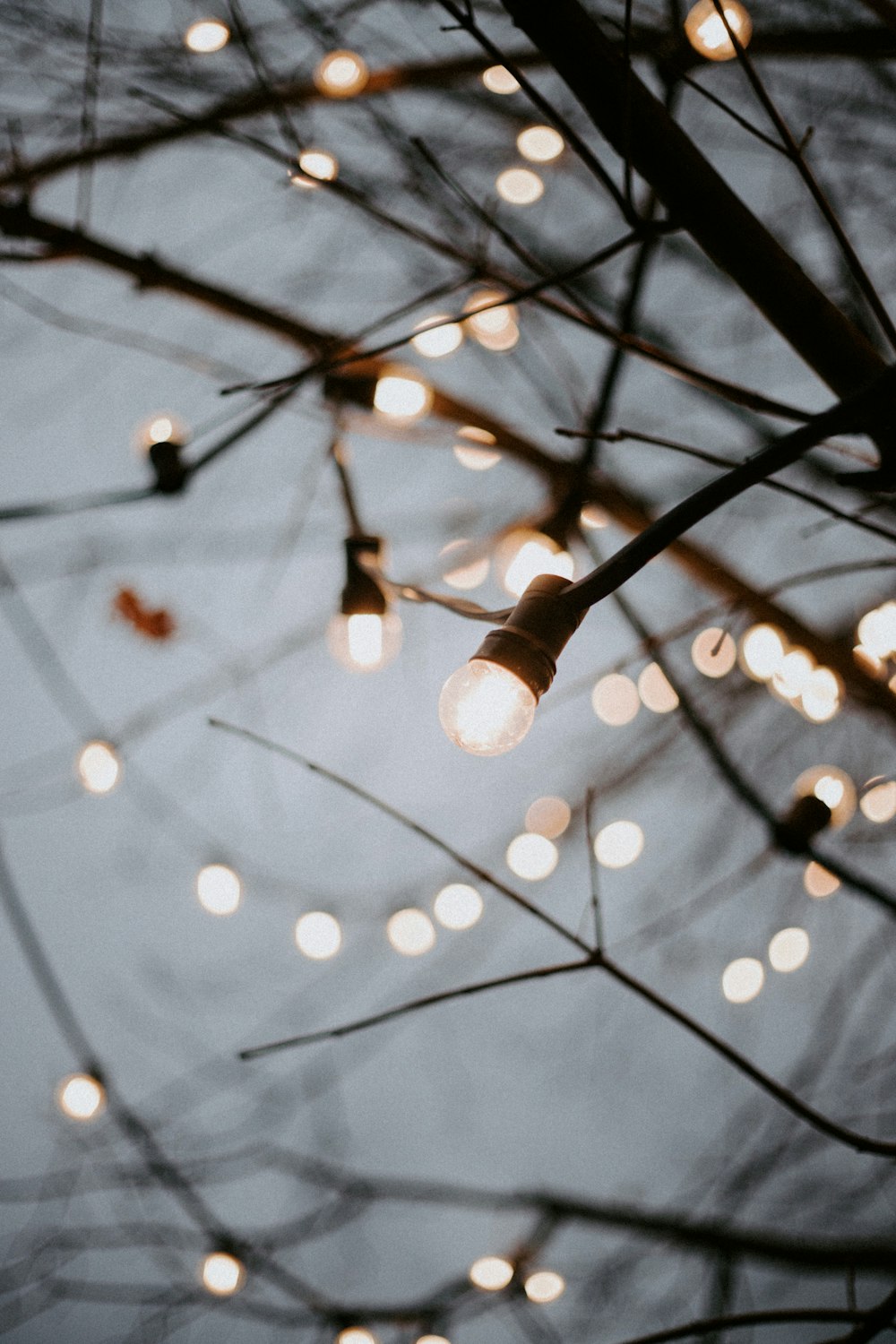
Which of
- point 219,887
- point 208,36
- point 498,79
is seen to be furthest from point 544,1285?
point 208,36

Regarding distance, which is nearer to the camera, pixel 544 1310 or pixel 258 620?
pixel 258 620

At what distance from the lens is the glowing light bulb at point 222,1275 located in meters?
1.86

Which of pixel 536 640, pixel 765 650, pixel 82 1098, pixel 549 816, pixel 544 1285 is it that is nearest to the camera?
pixel 536 640

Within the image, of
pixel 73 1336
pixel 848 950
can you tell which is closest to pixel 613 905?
pixel 848 950

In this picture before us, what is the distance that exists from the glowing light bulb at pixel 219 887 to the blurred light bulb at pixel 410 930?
412 millimetres

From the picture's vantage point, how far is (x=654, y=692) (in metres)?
2.18

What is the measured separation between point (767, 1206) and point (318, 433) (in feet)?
8.23

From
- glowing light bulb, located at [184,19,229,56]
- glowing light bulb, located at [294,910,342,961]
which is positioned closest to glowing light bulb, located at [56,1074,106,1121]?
glowing light bulb, located at [294,910,342,961]

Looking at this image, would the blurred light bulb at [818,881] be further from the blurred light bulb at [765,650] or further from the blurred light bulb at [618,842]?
the blurred light bulb at [765,650]

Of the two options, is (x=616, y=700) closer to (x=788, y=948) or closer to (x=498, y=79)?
(x=788, y=948)

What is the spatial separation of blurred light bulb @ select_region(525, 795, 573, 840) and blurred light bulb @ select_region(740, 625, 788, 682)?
2.21 feet

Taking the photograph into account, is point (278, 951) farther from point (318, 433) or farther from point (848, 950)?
point (848, 950)

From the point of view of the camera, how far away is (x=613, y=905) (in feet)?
8.36

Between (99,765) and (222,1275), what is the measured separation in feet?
4.01
